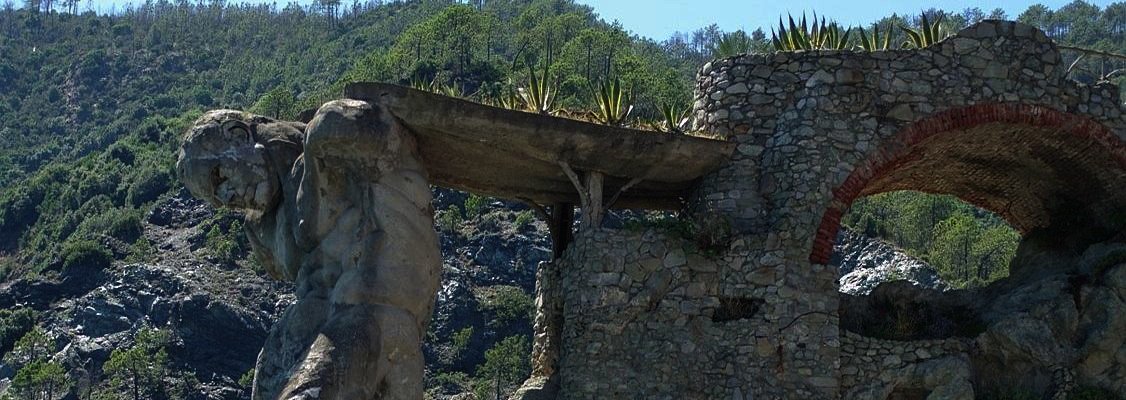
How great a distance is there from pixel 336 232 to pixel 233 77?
106m

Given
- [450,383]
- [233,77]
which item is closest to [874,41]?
[450,383]

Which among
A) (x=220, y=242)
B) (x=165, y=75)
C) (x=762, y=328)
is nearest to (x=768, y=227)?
(x=762, y=328)

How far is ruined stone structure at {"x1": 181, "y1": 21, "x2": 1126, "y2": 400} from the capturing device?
17078 mm

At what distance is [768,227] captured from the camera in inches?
699

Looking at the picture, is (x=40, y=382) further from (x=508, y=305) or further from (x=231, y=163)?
(x=231, y=163)

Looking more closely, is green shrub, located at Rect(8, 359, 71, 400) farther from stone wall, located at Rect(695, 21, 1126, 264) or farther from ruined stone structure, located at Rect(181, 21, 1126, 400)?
stone wall, located at Rect(695, 21, 1126, 264)

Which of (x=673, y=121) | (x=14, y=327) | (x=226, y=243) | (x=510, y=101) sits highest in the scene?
(x=510, y=101)

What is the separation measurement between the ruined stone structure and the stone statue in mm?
101

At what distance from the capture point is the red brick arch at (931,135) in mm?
17688

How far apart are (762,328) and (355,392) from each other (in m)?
4.88

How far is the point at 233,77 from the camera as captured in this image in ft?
390

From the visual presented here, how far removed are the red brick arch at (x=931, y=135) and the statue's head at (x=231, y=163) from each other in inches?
243

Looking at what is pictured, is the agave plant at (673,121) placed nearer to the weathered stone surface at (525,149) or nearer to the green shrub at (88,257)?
the weathered stone surface at (525,149)

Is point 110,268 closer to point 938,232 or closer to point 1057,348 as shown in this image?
point 938,232
